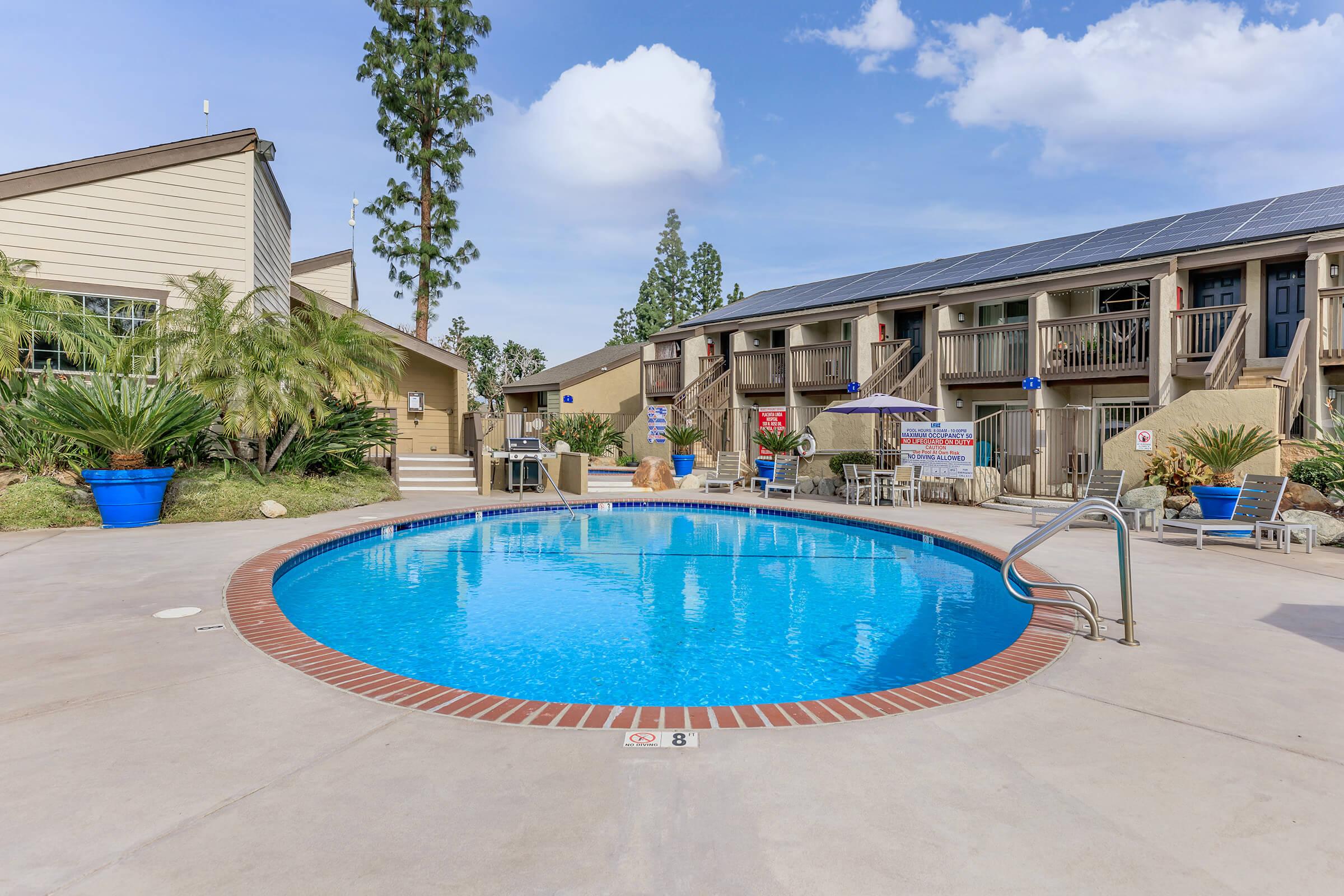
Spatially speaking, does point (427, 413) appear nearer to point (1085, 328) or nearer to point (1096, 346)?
point (1085, 328)

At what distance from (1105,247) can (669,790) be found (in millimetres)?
18945

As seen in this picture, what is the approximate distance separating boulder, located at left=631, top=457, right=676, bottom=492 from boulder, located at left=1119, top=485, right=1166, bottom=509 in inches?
392

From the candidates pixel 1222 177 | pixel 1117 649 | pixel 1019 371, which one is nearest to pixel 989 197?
pixel 1222 177

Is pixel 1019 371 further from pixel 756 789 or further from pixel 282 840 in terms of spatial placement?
pixel 282 840

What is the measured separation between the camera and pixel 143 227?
39.4 ft

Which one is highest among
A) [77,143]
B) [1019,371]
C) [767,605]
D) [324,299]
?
[77,143]

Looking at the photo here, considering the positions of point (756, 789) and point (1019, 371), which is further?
point (1019, 371)

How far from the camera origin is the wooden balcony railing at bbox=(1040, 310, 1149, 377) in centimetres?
1491

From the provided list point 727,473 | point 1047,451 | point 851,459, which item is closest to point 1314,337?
point 1047,451

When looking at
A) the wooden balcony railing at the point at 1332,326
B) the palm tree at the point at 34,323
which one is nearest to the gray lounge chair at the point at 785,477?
the wooden balcony railing at the point at 1332,326

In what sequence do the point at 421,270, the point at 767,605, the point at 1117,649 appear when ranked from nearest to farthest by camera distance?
the point at 1117,649
the point at 767,605
the point at 421,270

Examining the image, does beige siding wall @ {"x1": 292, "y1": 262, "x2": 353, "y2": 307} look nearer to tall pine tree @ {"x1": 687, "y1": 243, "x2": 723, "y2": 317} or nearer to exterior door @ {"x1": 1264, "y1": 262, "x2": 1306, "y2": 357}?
exterior door @ {"x1": 1264, "y1": 262, "x2": 1306, "y2": 357}

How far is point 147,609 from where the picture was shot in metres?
5.35

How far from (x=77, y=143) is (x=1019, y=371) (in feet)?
83.1
